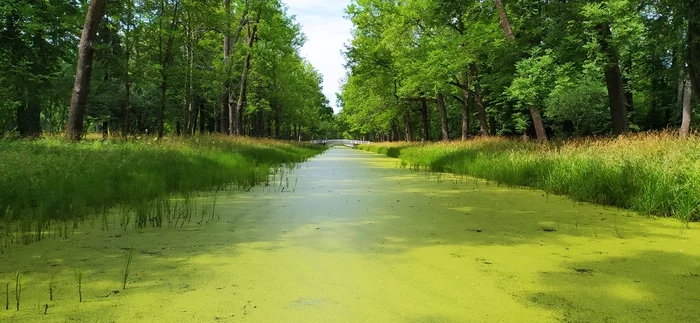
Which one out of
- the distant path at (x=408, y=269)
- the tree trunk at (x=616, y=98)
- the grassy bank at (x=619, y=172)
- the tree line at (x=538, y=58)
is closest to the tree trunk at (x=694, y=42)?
the tree line at (x=538, y=58)

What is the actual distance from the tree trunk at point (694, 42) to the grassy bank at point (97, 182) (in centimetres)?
765

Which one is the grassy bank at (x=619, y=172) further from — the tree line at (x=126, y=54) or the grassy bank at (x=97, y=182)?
the tree line at (x=126, y=54)

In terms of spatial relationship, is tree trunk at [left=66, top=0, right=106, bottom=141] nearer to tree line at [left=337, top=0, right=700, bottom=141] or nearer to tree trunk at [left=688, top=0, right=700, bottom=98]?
tree line at [left=337, top=0, right=700, bottom=141]

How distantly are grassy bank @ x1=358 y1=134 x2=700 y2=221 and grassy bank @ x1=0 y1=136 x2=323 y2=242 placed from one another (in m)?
4.80

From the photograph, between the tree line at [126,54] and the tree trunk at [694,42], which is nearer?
the tree trunk at [694,42]

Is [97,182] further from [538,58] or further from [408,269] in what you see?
[538,58]

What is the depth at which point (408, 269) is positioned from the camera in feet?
7.82

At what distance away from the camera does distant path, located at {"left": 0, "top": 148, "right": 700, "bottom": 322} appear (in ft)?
5.87

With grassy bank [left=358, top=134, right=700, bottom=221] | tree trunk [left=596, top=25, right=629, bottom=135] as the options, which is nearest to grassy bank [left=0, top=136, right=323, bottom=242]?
grassy bank [left=358, top=134, right=700, bottom=221]

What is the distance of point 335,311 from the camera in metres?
1.79

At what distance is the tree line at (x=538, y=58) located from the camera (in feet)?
27.5

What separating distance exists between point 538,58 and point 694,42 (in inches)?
132

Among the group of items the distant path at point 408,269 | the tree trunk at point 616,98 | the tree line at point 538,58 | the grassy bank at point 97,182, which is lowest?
the distant path at point 408,269

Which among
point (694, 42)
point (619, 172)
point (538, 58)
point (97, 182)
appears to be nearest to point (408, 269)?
point (97, 182)
